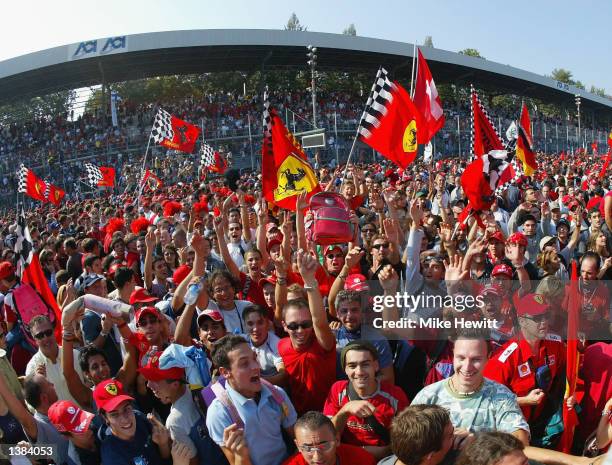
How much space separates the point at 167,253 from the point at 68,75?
86.7 ft

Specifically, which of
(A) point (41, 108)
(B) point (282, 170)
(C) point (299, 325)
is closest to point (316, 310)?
(C) point (299, 325)

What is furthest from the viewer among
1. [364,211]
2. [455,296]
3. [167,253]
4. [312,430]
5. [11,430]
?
[364,211]

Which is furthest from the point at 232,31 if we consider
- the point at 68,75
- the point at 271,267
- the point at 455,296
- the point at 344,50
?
the point at 455,296

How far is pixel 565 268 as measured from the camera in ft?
19.0

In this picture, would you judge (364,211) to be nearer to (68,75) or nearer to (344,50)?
(344,50)

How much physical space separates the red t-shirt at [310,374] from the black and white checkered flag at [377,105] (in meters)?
4.79

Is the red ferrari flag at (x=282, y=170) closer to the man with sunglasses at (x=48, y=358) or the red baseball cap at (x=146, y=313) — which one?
the red baseball cap at (x=146, y=313)

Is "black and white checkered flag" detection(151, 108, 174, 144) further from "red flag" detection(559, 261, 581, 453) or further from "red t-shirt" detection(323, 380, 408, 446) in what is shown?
"red flag" detection(559, 261, 581, 453)

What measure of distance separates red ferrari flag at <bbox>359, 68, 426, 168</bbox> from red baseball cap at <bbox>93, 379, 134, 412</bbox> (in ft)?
17.9

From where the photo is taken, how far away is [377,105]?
7.84 metres

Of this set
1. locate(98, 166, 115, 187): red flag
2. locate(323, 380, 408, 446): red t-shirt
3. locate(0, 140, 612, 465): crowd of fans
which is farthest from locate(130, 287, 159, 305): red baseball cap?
locate(98, 166, 115, 187): red flag

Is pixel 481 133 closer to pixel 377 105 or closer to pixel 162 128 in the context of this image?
pixel 377 105

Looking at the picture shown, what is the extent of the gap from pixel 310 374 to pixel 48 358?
190 cm

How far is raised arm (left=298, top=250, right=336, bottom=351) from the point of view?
11.4 feet
